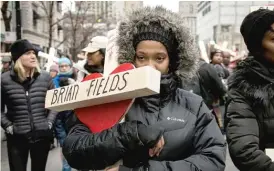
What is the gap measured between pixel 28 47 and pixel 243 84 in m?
3.14

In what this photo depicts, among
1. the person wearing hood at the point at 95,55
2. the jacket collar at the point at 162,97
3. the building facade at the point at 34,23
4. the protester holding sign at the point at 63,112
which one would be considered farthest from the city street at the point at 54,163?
the building facade at the point at 34,23

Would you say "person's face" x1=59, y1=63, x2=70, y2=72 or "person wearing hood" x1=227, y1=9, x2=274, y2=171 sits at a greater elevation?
"person wearing hood" x1=227, y1=9, x2=274, y2=171

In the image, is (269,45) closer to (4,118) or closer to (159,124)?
(159,124)

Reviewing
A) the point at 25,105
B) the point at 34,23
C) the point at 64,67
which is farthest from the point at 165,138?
the point at 34,23

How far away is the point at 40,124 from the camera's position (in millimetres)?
5051

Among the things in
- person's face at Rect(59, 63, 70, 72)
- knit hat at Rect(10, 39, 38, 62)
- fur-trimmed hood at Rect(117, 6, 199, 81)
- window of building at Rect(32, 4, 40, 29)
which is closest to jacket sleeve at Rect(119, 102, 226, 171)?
fur-trimmed hood at Rect(117, 6, 199, 81)

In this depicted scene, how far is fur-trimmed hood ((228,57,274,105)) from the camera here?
2387 millimetres

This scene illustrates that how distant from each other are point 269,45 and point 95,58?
10.4 feet

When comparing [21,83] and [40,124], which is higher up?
[21,83]

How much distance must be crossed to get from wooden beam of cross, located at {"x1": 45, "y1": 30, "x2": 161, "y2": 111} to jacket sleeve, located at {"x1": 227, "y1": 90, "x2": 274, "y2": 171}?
26.0 inches

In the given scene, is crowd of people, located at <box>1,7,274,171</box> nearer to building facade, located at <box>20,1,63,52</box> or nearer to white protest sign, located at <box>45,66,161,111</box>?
white protest sign, located at <box>45,66,161,111</box>

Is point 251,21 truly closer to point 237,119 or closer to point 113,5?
point 237,119

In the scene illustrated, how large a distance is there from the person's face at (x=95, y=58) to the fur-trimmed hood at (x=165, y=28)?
3.00 m

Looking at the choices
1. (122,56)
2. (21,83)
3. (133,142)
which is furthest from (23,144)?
(133,142)
